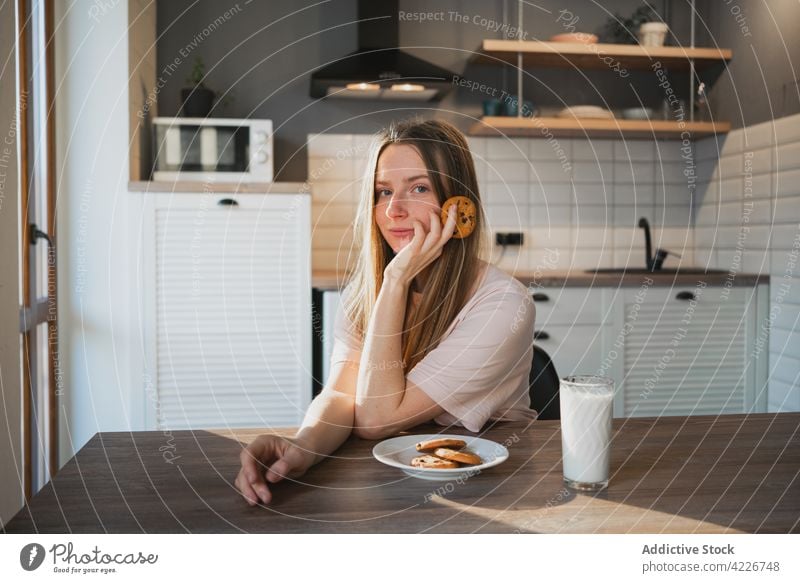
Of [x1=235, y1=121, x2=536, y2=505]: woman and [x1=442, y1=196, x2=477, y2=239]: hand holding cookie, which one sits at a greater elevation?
[x1=442, y1=196, x2=477, y2=239]: hand holding cookie

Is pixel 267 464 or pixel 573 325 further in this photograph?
pixel 573 325

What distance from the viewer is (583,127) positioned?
7.44 ft

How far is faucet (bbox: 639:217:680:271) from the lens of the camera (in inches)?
91.9

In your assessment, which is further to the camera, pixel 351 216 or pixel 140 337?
pixel 351 216

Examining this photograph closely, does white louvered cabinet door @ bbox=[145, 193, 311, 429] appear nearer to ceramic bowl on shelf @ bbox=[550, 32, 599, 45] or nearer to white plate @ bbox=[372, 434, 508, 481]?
ceramic bowl on shelf @ bbox=[550, 32, 599, 45]

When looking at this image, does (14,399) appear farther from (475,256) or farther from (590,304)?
(590,304)

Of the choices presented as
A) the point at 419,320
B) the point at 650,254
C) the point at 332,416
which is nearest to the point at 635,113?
the point at 650,254

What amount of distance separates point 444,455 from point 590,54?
1902 mm

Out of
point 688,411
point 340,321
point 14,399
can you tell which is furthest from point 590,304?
point 14,399

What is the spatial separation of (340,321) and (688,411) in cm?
150

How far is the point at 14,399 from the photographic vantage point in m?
1.00

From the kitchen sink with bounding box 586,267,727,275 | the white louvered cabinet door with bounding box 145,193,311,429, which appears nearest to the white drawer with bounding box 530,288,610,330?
the kitchen sink with bounding box 586,267,727,275

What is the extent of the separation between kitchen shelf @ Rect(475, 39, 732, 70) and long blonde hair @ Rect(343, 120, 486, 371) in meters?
1.16

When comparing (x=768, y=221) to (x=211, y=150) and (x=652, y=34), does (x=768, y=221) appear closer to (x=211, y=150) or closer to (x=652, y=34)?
(x=652, y=34)
